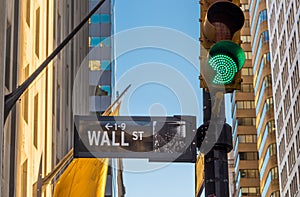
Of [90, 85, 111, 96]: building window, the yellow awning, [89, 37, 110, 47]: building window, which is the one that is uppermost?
[89, 37, 110, 47]: building window

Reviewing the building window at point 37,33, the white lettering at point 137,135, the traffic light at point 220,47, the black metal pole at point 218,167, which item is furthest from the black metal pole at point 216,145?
the building window at point 37,33

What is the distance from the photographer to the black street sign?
7.61 meters

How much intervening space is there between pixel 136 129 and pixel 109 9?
199 feet

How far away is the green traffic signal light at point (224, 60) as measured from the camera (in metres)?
Answer: 6.52

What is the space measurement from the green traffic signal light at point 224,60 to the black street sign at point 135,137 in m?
1.07

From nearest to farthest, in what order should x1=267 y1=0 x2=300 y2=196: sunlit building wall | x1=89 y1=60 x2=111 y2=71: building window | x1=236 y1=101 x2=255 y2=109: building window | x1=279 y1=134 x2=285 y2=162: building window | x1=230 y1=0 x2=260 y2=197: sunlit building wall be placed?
1. x1=89 y1=60 x2=111 y2=71: building window
2. x1=267 y1=0 x2=300 y2=196: sunlit building wall
3. x1=279 y1=134 x2=285 y2=162: building window
4. x1=230 y1=0 x2=260 y2=197: sunlit building wall
5. x1=236 y1=101 x2=255 y2=109: building window

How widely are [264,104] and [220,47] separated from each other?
92648mm

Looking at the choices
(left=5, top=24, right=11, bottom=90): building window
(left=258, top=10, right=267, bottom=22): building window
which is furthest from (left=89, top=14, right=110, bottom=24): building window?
(left=5, top=24, right=11, bottom=90): building window

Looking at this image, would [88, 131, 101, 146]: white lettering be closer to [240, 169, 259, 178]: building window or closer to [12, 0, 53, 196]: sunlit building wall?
[12, 0, 53, 196]: sunlit building wall

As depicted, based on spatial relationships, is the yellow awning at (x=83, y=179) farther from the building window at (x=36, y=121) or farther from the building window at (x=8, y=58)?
the building window at (x=36, y=121)

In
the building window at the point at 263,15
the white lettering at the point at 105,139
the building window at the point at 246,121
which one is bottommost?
the building window at the point at 246,121

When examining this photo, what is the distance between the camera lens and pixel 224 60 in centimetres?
659

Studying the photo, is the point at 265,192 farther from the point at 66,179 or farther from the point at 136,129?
the point at 136,129

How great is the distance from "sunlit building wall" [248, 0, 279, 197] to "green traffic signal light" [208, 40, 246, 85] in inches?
3405
